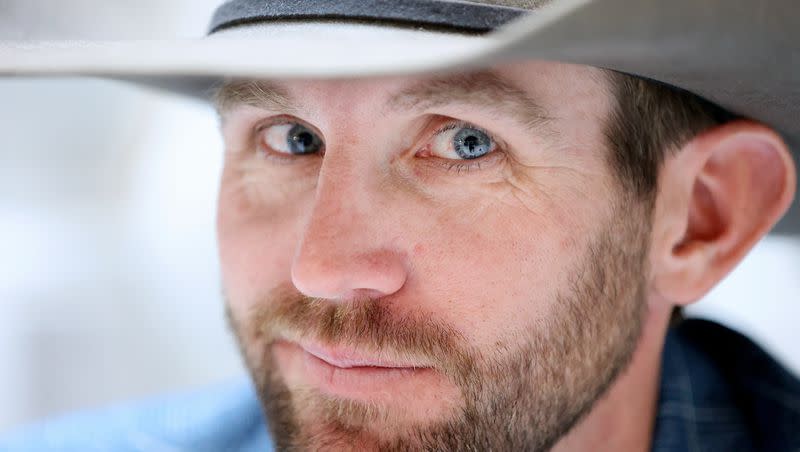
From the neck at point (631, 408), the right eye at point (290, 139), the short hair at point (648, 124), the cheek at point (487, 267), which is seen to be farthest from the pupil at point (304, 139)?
the neck at point (631, 408)

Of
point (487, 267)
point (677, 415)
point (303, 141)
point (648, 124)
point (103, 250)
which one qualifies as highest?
point (103, 250)

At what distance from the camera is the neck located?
49.9 inches

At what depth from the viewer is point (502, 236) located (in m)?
1.05

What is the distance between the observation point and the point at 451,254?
1.03 m

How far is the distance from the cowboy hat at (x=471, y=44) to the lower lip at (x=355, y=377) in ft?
1.33

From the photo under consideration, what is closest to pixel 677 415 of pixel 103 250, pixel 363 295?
pixel 363 295

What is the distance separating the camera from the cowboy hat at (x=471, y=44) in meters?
0.73

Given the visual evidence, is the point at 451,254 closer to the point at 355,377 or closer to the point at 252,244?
the point at 355,377

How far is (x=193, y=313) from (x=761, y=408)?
1623 millimetres

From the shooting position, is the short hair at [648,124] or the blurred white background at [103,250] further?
the blurred white background at [103,250]

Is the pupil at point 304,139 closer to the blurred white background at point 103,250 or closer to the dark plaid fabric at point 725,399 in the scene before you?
the dark plaid fabric at point 725,399

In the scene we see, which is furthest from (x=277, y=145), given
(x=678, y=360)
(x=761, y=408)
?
(x=761, y=408)

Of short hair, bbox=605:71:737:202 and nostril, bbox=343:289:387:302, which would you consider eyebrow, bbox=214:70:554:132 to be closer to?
short hair, bbox=605:71:737:202

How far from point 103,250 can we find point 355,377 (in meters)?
1.65
